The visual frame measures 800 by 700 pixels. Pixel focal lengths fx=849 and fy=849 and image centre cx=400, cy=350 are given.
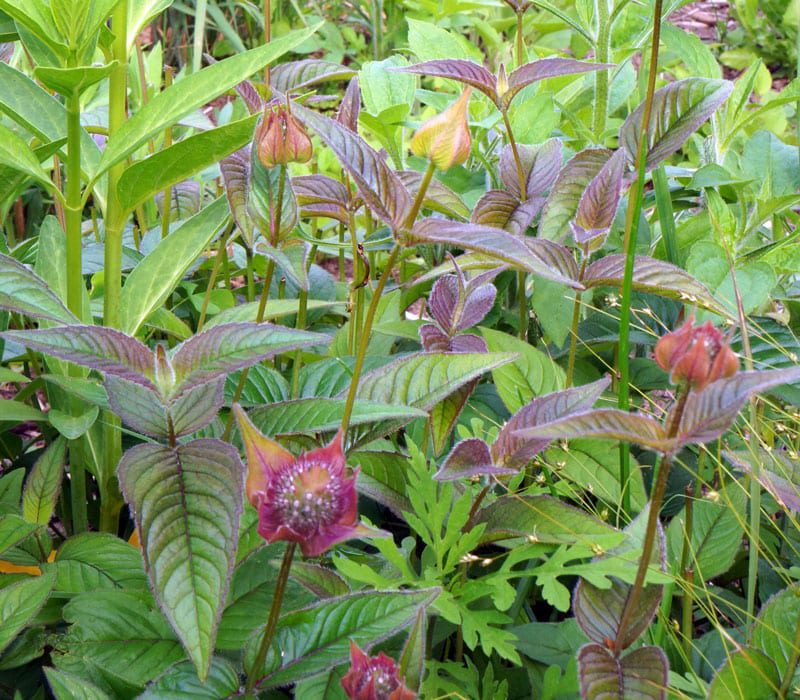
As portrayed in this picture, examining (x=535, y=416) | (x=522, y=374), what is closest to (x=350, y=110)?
(x=522, y=374)

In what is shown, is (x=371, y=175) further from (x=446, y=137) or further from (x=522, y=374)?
(x=522, y=374)

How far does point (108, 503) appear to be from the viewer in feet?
3.11

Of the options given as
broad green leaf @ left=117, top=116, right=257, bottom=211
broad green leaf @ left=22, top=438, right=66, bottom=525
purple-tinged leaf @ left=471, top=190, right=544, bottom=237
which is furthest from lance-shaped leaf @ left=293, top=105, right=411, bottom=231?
broad green leaf @ left=22, top=438, right=66, bottom=525

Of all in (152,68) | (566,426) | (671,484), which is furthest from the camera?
(152,68)

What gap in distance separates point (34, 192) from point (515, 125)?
3.93ft

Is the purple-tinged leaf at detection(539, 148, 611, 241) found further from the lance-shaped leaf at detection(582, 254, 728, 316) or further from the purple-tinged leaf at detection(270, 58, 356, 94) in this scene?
the purple-tinged leaf at detection(270, 58, 356, 94)

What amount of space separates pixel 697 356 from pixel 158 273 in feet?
2.02

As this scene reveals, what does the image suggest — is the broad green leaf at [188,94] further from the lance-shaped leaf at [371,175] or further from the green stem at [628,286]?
the green stem at [628,286]

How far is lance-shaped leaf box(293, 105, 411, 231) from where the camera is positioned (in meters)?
0.66

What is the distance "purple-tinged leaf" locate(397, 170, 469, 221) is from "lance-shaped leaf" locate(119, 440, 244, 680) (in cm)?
46

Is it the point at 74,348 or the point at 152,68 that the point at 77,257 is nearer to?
the point at 74,348

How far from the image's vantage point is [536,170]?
1.10 meters

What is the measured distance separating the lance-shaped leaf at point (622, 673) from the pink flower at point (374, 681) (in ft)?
0.55

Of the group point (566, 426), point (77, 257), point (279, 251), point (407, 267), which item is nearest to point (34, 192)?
point (407, 267)
